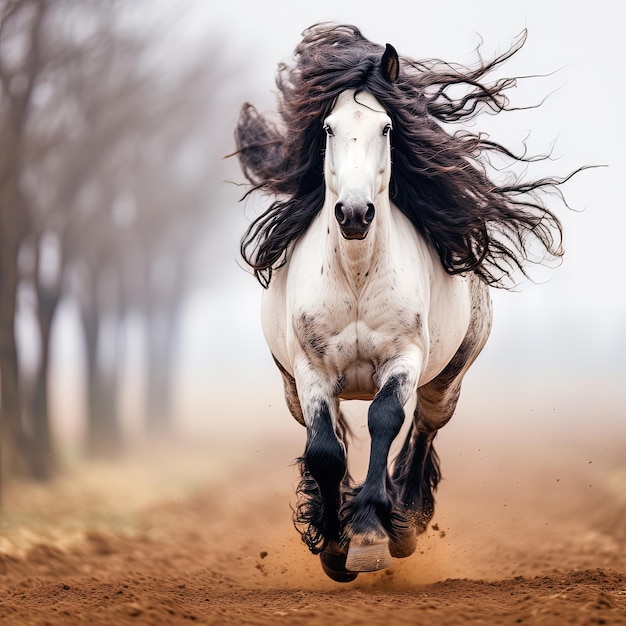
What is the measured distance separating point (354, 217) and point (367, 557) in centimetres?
155

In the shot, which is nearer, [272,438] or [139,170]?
[139,170]

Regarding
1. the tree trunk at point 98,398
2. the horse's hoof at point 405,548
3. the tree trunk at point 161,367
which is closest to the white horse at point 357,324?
the horse's hoof at point 405,548

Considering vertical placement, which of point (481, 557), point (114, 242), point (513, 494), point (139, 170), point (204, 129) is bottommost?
point (481, 557)

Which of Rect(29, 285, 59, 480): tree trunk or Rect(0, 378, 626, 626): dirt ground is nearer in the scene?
Rect(0, 378, 626, 626): dirt ground

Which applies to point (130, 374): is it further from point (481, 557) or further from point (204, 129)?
point (481, 557)

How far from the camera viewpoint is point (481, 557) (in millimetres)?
8180

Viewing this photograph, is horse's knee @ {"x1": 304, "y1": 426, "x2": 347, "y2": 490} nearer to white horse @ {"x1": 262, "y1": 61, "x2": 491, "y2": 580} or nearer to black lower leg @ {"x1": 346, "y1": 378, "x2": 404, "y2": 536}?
white horse @ {"x1": 262, "y1": 61, "x2": 491, "y2": 580}

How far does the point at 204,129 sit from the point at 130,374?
19.6 ft

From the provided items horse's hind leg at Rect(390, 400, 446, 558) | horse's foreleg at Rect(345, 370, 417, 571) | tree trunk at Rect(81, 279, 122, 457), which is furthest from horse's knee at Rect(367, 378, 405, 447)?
tree trunk at Rect(81, 279, 122, 457)

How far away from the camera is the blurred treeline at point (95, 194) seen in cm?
1102

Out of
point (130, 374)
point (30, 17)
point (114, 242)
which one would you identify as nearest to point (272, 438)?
point (130, 374)

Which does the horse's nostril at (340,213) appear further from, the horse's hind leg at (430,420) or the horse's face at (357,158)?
the horse's hind leg at (430,420)

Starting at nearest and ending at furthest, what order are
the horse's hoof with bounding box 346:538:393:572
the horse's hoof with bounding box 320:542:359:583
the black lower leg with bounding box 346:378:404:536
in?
the horse's hoof with bounding box 346:538:393:572
the black lower leg with bounding box 346:378:404:536
the horse's hoof with bounding box 320:542:359:583

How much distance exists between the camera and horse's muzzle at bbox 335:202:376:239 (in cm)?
443
